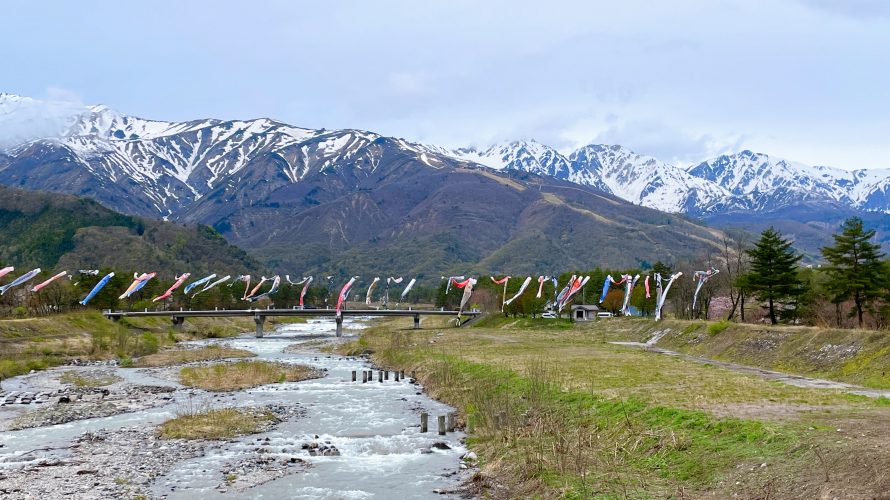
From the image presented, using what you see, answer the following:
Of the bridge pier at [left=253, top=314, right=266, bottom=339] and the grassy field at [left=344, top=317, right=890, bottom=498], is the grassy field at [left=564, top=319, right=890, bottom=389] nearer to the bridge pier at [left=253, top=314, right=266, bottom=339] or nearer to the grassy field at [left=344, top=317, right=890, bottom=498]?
the grassy field at [left=344, top=317, right=890, bottom=498]

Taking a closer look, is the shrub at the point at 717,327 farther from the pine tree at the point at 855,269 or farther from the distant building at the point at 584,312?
the distant building at the point at 584,312

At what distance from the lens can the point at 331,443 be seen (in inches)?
1455

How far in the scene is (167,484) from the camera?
28766 millimetres

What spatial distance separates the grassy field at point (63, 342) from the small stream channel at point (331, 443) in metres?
24.9

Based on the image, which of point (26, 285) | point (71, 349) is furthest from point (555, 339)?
point (26, 285)

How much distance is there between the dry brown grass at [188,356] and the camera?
87438 millimetres

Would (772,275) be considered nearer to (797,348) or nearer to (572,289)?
(797,348)

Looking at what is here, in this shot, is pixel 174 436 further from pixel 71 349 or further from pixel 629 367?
pixel 71 349

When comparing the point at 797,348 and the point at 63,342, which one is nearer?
the point at 797,348

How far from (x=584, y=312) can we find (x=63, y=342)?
100 metres

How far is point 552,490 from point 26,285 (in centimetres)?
14535

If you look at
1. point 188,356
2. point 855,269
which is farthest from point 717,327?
point 188,356

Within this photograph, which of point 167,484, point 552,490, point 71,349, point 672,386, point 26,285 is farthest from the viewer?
point 26,285

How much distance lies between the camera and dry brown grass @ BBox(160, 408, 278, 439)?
38.9 m
